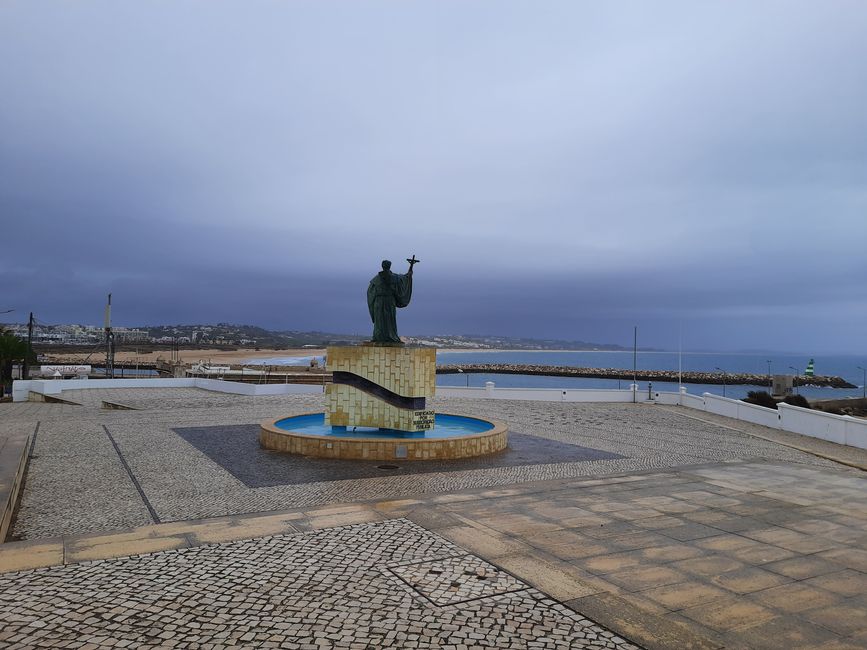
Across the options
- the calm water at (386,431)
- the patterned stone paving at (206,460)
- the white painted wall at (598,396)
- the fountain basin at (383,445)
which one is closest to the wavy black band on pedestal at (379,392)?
the calm water at (386,431)

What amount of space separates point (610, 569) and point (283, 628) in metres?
2.96

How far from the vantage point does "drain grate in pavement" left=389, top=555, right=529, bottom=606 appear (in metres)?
4.82

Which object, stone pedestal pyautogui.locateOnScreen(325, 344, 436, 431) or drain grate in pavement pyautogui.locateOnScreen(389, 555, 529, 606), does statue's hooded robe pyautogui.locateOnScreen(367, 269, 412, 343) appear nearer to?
stone pedestal pyautogui.locateOnScreen(325, 344, 436, 431)

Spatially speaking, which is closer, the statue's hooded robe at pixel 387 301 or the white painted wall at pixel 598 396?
the statue's hooded robe at pixel 387 301

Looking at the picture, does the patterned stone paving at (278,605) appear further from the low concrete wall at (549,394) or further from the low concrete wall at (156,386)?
the low concrete wall at (156,386)

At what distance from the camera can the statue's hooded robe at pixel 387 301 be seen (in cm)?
1341

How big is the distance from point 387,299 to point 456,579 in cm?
887

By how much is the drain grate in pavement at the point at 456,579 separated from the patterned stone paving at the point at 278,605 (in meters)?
0.02

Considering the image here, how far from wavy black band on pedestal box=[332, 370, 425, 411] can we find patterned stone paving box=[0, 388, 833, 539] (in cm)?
315

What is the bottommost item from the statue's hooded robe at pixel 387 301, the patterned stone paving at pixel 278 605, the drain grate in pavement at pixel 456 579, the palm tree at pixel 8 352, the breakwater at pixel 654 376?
the breakwater at pixel 654 376

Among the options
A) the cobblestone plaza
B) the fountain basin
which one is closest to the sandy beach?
the fountain basin

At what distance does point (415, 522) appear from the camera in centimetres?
679

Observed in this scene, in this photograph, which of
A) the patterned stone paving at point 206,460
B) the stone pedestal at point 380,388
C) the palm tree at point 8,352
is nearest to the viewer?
the patterned stone paving at point 206,460

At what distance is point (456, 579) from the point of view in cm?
513
